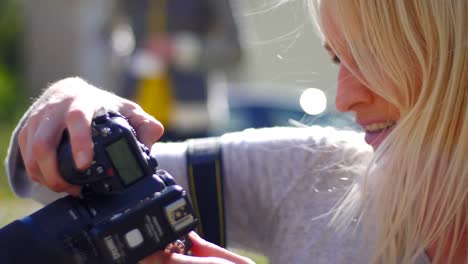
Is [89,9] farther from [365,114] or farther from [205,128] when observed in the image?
[365,114]

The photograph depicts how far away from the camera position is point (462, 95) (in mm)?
1429

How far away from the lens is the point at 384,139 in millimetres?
1479

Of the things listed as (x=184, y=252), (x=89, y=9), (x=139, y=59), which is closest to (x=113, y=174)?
(x=184, y=252)

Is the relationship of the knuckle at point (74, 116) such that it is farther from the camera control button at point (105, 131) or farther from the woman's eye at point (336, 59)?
the woman's eye at point (336, 59)

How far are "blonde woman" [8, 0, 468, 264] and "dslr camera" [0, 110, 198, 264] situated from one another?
0.21ft

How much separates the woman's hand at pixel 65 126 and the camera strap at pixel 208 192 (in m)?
0.20

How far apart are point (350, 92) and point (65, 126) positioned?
0.39m

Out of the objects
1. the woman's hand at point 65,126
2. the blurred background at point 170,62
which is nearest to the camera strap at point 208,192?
the woman's hand at point 65,126

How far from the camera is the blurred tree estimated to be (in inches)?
450

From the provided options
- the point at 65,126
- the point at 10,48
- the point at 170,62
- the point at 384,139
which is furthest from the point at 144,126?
the point at 10,48

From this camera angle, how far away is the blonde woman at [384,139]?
142 cm

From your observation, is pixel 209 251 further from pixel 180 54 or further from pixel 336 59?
pixel 180 54

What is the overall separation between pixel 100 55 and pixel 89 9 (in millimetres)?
939

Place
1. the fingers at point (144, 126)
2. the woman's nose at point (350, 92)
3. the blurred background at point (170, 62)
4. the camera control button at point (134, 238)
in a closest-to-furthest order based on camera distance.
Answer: the camera control button at point (134, 238) < the fingers at point (144, 126) < the woman's nose at point (350, 92) < the blurred background at point (170, 62)
